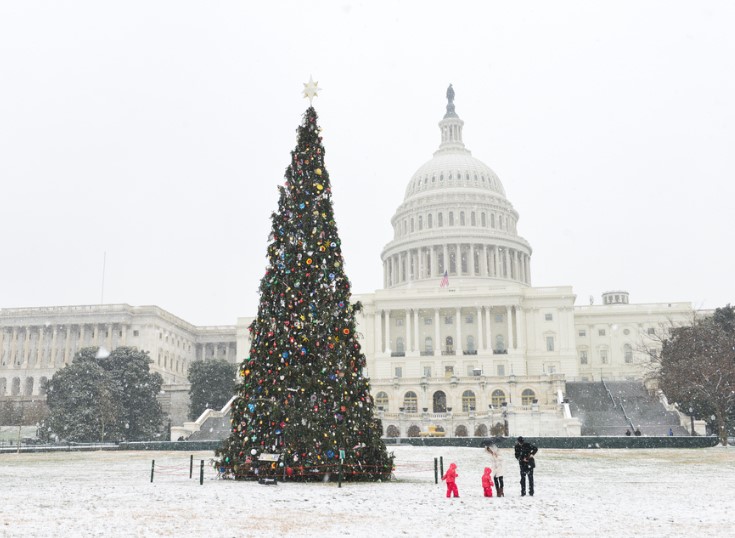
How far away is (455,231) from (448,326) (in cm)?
2075

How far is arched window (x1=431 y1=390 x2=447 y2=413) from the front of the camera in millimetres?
93019

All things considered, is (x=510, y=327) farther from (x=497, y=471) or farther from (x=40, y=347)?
(x=497, y=471)

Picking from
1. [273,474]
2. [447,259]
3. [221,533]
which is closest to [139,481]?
[273,474]

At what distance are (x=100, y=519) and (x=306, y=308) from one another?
996 centimetres

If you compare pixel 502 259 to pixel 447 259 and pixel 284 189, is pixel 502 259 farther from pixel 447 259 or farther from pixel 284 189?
pixel 284 189

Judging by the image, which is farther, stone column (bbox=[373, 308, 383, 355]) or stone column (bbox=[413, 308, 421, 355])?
stone column (bbox=[373, 308, 383, 355])

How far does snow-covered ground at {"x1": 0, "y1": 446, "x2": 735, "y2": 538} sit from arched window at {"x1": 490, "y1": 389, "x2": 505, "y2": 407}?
62.8 metres

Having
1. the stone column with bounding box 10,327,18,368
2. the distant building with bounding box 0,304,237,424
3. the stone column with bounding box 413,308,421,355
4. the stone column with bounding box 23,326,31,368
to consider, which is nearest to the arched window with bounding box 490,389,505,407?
the stone column with bounding box 413,308,421,355

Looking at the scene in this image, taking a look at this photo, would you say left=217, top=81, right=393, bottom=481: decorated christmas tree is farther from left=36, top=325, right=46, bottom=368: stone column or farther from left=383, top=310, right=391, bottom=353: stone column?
left=36, top=325, right=46, bottom=368: stone column

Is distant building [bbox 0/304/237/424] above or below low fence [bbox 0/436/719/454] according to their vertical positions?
above

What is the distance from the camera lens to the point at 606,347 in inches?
4931

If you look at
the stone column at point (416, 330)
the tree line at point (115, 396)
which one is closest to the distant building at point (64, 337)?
the tree line at point (115, 396)

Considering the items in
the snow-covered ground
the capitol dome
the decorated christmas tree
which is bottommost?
the snow-covered ground

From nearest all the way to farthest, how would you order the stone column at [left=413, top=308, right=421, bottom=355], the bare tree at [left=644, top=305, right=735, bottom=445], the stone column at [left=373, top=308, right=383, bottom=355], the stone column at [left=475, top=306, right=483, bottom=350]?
the bare tree at [left=644, top=305, right=735, bottom=445], the stone column at [left=475, top=306, right=483, bottom=350], the stone column at [left=413, top=308, right=421, bottom=355], the stone column at [left=373, top=308, right=383, bottom=355]
